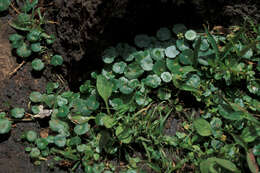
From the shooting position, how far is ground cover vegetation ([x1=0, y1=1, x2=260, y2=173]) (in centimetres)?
241

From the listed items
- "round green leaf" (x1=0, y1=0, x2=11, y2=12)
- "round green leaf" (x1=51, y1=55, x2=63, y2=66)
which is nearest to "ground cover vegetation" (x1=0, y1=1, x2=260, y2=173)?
"round green leaf" (x1=51, y1=55, x2=63, y2=66)

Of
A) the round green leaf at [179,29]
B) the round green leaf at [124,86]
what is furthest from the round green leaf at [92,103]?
the round green leaf at [179,29]

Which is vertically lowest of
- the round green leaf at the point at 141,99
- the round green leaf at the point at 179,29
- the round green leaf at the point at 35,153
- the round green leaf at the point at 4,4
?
the round green leaf at the point at 35,153

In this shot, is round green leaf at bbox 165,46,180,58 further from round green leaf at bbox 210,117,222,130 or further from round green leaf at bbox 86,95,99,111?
round green leaf at bbox 86,95,99,111

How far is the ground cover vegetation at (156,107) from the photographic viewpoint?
241cm

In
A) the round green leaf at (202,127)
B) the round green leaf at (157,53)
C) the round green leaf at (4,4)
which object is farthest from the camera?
the round green leaf at (4,4)

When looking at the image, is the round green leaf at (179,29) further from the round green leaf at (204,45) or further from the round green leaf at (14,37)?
the round green leaf at (14,37)

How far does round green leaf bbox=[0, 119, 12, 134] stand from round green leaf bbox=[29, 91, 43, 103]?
0.27 m

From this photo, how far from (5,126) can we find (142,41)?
55.0 inches

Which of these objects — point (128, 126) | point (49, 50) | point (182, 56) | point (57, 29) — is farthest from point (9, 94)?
point (182, 56)

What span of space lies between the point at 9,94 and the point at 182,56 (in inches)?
62.0

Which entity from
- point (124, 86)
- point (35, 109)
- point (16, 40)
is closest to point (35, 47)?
point (16, 40)

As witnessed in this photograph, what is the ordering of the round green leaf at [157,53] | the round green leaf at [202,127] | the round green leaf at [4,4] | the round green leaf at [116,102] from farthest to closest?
the round green leaf at [4,4] < the round green leaf at [157,53] < the round green leaf at [116,102] < the round green leaf at [202,127]

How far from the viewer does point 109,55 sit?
259 cm
